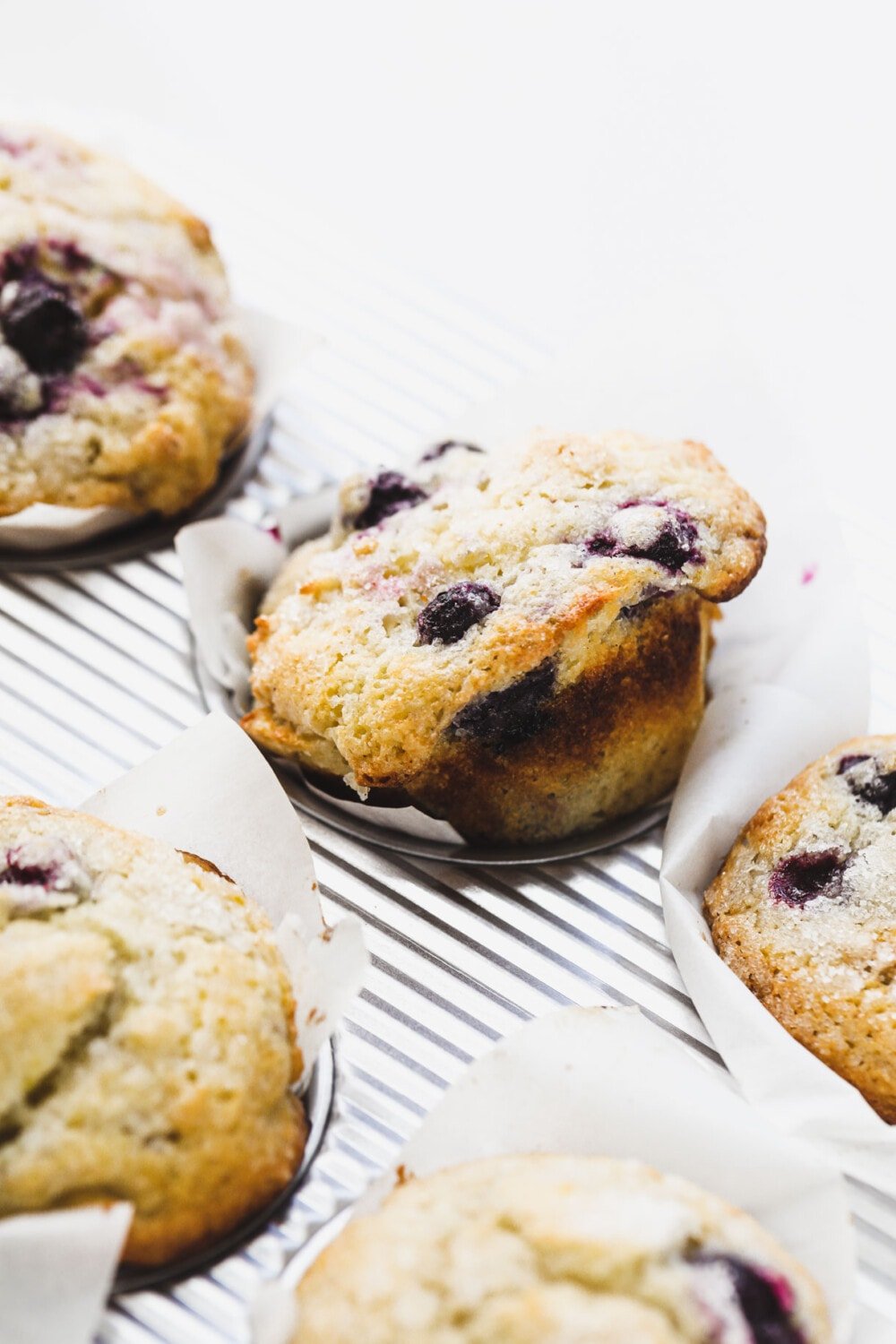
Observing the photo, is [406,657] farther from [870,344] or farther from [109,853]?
[870,344]

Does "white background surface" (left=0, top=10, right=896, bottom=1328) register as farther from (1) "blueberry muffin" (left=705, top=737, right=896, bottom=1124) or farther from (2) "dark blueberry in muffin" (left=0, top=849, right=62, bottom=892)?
(2) "dark blueberry in muffin" (left=0, top=849, right=62, bottom=892)

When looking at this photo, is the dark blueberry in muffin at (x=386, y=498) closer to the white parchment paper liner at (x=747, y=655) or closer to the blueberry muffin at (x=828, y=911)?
the white parchment paper liner at (x=747, y=655)

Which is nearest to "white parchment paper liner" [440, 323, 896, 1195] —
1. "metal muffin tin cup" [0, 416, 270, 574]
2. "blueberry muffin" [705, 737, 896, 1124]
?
"blueberry muffin" [705, 737, 896, 1124]

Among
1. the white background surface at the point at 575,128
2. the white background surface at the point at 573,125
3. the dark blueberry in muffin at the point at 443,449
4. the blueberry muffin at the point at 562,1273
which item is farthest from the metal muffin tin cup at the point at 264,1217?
the white background surface at the point at 573,125

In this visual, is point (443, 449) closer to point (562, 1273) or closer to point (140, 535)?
point (140, 535)

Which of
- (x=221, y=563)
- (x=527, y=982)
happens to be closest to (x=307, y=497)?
(x=221, y=563)

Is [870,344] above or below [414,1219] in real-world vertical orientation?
above
